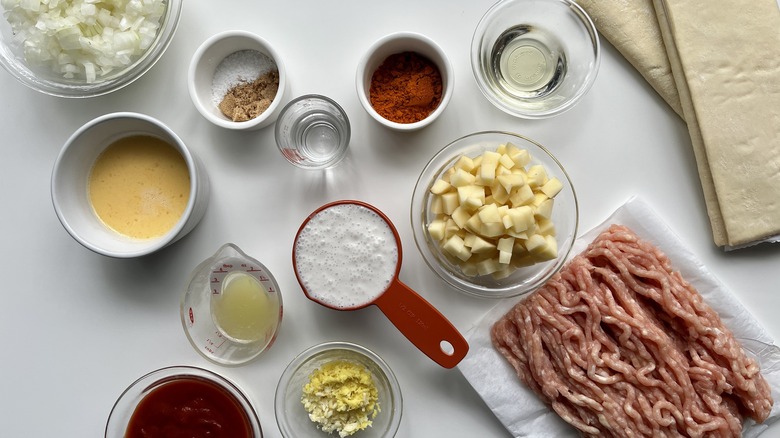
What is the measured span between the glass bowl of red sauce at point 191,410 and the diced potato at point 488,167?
99 cm

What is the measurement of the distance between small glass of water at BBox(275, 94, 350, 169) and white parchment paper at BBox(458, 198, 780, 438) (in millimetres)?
750

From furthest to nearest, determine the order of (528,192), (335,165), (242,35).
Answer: (335,165)
(242,35)
(528,192)

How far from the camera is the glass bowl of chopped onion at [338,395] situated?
1819 millimetres

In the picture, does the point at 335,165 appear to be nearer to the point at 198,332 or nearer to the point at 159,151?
the point at 159,151

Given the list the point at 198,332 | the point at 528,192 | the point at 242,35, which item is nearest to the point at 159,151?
the point at 242,35

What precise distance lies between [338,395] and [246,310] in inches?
15.4

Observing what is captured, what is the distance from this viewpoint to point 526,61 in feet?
6.35

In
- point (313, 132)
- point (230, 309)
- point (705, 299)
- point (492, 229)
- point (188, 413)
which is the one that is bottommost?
point (188, 413)

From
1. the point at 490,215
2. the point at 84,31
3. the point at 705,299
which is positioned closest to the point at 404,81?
the point at 490,215

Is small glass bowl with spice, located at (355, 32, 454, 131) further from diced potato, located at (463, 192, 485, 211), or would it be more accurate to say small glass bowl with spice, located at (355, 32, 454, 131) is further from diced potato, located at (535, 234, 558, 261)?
diced potato, located at (535, 234, 558, 261)

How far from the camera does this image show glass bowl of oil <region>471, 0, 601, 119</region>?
1871 mm

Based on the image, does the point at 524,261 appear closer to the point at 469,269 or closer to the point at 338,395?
the point at 469,269

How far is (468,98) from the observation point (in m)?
1.96

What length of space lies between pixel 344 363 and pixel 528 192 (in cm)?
78
